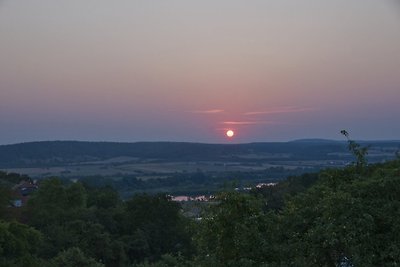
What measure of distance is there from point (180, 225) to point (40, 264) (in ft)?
48.6

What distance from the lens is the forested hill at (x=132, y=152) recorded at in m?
133

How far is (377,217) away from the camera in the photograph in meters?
8.99


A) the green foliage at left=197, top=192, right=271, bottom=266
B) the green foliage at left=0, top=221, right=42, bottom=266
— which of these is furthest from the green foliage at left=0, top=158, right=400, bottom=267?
the green foliage at left=0, top=221, right=42, bottom=266

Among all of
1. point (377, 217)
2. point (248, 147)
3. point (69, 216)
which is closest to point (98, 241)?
point (69, 216)

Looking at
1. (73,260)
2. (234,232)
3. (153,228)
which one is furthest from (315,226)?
(153,228)

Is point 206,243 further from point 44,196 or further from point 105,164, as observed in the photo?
point 105,164

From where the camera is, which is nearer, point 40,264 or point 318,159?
point 40,264

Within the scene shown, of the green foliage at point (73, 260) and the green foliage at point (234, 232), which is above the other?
the green foliage at point (234, 232)

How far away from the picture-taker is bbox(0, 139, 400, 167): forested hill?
438 feet

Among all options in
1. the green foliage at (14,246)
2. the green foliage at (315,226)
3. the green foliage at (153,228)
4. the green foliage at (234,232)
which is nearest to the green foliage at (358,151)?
the green foliage at (315,226)

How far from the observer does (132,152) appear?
14350cm

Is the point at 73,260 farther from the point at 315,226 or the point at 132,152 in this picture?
the point at 132,152

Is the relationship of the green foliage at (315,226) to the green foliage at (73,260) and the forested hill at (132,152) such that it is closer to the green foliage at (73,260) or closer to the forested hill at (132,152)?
the green foliage at (73,260)

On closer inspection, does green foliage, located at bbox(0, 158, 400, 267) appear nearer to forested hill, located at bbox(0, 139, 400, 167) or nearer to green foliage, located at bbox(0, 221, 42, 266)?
green foliage, located at bbox(0, 221, 42, 266)
